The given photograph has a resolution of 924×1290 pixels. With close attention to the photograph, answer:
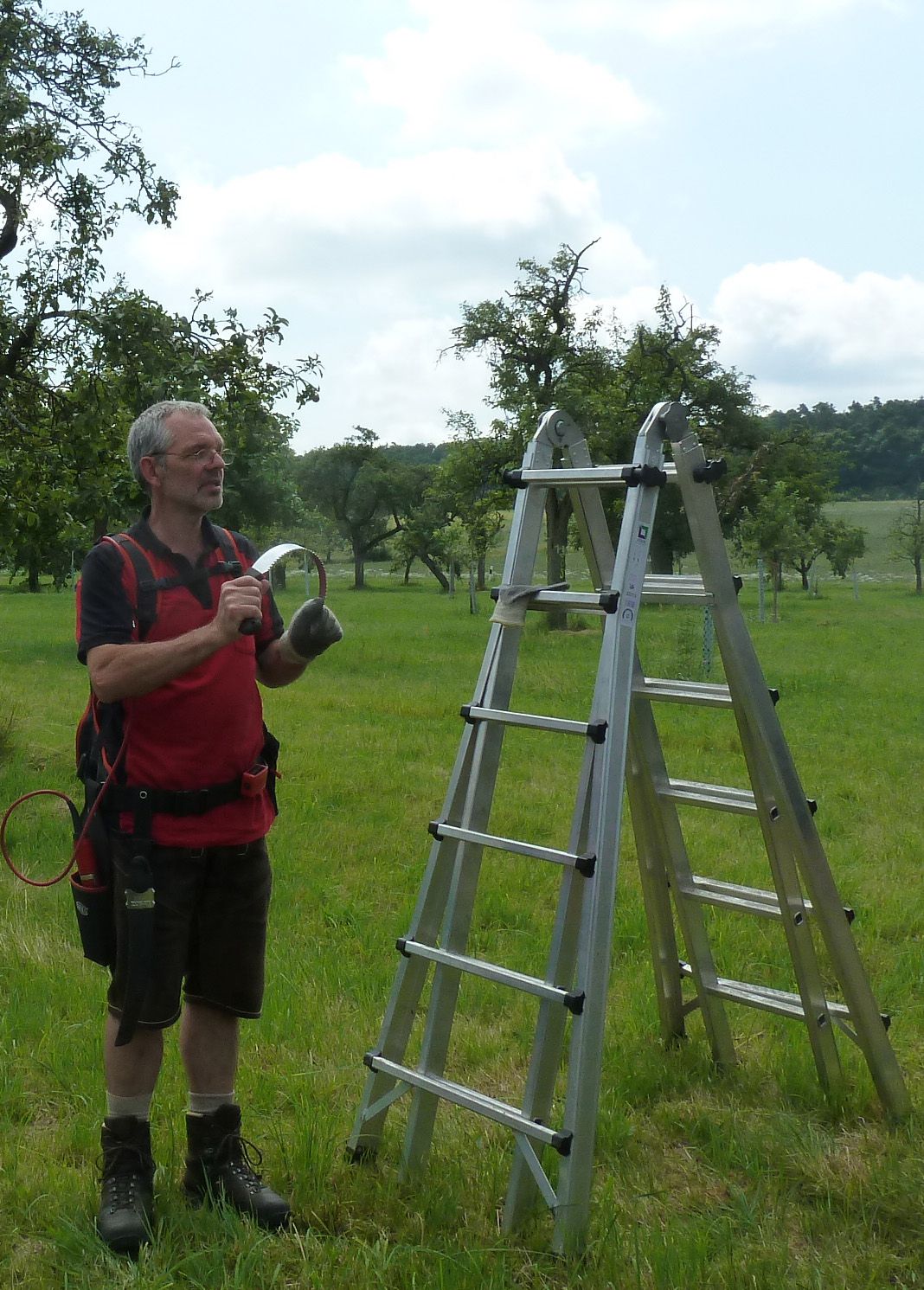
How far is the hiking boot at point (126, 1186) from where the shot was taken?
10.7 feet

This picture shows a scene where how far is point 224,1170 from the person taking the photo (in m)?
3.53

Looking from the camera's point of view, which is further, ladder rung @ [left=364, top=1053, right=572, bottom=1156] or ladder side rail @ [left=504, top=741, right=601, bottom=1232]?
ladder side rail @ [left=504, top=741, right=601, bottom=1232]

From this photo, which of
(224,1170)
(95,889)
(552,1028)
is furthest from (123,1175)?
(552,1028)

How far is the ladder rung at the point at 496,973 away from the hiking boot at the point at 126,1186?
0.97 m

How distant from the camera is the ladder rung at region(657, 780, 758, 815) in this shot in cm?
402

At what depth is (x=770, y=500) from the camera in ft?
130

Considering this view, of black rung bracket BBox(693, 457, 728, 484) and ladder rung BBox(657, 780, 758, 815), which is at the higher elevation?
black rung bracket BBox(693, 457, 728, 484)

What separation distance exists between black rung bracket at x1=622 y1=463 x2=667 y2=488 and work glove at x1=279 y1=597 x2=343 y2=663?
0.98 metres

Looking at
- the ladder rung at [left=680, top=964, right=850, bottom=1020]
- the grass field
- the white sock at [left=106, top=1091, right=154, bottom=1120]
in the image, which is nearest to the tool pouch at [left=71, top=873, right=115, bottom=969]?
the white sock at [left=106, top=1091, right=154, bottom=1120]

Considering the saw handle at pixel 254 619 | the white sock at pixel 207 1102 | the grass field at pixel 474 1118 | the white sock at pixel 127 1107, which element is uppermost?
the saw handle at pixel 254 619

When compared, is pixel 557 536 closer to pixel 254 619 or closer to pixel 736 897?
pixel 736 897

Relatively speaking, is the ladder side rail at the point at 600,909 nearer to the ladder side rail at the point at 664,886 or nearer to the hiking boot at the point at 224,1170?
the ladder side rail at the point at 664,886

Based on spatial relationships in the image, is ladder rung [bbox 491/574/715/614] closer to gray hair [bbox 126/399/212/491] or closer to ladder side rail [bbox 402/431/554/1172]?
ladder side rail [bbox 402/431/554/1172]

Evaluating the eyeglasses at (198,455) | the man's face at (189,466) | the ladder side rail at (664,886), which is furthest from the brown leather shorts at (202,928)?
the ladder side rail at (664,886)
